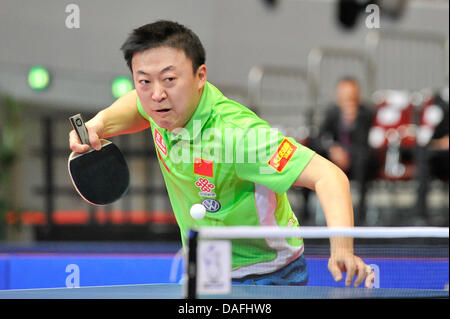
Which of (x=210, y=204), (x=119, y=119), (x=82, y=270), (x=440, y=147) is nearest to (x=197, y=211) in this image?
(x=210, y=204)

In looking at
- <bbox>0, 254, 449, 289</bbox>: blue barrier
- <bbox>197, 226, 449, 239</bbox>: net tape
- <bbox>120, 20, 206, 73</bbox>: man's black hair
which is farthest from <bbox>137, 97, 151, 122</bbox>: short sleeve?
<bbox>0, 254, 449, 289</bbox>: blue barrier

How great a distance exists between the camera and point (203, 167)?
2.54 metres

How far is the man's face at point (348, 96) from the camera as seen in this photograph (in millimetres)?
5801

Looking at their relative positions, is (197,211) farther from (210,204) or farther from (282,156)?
(282,156)

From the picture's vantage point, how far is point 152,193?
6938 millimetres

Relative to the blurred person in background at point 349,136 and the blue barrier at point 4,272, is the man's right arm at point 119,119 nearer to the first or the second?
the blue barrier at point 4,272

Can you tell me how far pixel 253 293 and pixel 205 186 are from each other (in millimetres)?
655

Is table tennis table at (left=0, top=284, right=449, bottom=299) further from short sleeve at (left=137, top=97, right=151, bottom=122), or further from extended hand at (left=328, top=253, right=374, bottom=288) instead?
short sleeve at (left=137, top=97, right=151, bottom=122)

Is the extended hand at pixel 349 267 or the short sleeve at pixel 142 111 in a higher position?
the short sleeve at pixel 142 111

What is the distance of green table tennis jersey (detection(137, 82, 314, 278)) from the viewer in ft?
7.78

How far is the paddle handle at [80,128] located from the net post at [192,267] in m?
0.87

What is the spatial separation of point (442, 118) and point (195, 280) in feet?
15.0

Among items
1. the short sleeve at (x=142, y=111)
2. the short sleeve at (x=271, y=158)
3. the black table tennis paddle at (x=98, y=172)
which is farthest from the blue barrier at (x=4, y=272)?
the short sleeve at (x=271, y=158)

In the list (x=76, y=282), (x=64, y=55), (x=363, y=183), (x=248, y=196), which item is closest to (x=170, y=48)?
(x=248, y=196)
